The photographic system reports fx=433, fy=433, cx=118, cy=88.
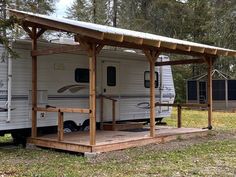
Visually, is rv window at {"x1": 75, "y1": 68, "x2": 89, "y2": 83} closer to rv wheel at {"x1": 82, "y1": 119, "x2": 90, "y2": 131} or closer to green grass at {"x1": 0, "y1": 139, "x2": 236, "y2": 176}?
rv wheel at {"x1": 82, "y1": 119, "x2": 90, "y2": 131}

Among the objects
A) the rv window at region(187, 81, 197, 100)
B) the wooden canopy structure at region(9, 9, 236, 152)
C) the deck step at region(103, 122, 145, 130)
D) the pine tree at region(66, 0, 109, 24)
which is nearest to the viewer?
the wooden canopy structure at region(9, 9, 236, 152)

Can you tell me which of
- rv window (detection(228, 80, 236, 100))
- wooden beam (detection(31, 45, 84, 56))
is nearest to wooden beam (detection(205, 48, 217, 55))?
wooden beam (detection(31, 45, 84, 56))

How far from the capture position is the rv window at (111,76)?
12766 mm

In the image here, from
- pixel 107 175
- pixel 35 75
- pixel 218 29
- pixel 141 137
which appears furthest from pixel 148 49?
pixel 218 29

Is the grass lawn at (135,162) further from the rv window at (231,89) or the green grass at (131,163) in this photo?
the rv window at (231,89)

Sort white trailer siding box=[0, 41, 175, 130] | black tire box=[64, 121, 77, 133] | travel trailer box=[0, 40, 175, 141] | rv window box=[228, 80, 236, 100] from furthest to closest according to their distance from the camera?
1. rv window box=[228, 80, 236, 100]
2. black tire box=[64, 121, 77, 133]
3. white trailer siding box=[0, 41, 175, 130]
4. travel trailer box=[0, 40, 175, 141]

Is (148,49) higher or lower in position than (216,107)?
higher

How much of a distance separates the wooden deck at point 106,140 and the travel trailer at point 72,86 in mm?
615

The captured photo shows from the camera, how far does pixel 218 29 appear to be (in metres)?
25.1

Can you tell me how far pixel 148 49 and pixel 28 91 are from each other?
312cm

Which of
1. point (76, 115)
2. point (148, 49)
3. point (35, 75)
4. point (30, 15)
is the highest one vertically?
point (30, 15)

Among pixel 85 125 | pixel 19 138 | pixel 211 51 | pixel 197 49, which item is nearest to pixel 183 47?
pixel 197 49

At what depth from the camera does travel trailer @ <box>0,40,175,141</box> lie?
1017 centimetres

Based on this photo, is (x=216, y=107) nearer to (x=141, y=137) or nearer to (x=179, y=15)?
(x=179, y=15)
